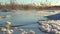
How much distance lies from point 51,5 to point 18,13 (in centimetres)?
60

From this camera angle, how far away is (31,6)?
9.02 ft

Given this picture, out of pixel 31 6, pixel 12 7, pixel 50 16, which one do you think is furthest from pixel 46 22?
pixel 12 7

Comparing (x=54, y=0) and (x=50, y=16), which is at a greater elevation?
(x=54, y=0)

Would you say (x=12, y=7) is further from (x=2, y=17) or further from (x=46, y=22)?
(x=46, y=22)

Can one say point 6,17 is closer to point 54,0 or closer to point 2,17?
point 2,17

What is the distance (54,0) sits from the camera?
Answer: 2777 millimetres

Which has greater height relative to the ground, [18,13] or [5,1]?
[5,1]

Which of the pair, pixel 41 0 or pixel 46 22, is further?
pixel 41 0

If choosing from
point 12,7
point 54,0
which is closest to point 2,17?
point 12,7

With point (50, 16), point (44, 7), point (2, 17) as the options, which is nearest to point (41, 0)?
point (44, 7)

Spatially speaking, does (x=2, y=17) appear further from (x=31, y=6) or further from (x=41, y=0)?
Result: (x=41, y=0)

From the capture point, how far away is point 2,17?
2.65 m

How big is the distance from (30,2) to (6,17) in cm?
49

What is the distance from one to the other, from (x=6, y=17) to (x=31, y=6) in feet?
1.55
